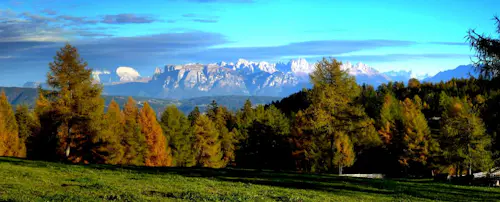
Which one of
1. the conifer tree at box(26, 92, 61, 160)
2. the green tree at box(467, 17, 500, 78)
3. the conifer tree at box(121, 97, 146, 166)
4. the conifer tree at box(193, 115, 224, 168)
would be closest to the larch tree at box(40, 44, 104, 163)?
the conifer tree at box(121, 97, 146, 166)

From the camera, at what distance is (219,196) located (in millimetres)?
19594

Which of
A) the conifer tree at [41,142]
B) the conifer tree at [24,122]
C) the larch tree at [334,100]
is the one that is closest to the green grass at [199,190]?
the larch tree at [334,100]

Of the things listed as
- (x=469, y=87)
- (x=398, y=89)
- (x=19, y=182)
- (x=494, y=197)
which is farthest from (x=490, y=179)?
(x=398, y=89)

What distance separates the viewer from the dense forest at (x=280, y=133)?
1838 inches

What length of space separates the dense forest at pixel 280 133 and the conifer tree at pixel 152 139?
6.1 inches

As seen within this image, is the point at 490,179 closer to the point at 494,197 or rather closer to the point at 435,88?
the point at 494,197

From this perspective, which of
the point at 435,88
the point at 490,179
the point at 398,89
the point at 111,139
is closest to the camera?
the point at 490,179

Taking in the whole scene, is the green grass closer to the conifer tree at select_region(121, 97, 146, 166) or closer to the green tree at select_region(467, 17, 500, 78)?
the green tree at select_region(467, 17, 500, 78)

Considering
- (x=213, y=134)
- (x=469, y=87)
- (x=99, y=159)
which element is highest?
(x=469, y=87)

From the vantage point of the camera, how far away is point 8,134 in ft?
213

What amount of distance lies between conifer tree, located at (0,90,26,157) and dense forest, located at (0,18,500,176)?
0.52ft

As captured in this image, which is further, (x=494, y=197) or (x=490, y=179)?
(x=490, y=179)

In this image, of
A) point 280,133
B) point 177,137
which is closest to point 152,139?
point 177,137

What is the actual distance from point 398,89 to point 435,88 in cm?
1627
